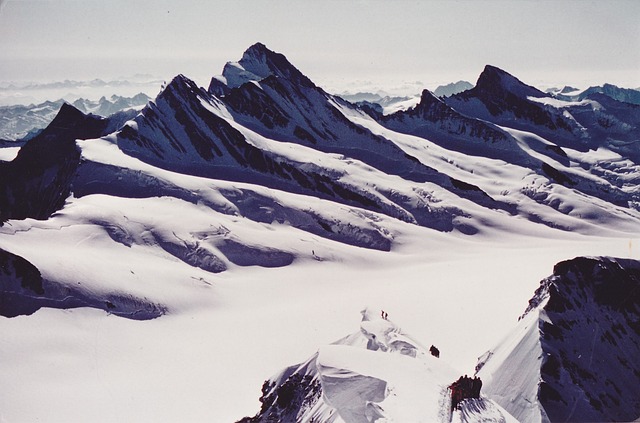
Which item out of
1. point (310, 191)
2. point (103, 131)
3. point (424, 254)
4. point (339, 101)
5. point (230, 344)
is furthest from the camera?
point (339, 101)

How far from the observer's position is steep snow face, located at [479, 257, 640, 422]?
35.2 meters

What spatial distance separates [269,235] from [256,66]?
118653 millimetres

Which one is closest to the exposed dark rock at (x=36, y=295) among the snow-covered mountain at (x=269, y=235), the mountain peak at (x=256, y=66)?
the snow-covered mountain at (x=269, y=235)

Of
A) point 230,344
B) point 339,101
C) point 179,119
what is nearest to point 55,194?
point 179,119

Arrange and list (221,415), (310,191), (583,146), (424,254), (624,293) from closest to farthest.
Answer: (221,415)
(624,293)
(424,254)
(310,191)
(583,146)

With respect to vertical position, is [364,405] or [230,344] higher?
[364,405]

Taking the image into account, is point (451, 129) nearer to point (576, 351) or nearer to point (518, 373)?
point (576, 351)

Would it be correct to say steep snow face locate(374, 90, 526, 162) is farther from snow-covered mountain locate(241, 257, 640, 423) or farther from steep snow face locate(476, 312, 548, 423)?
steep snow face locate(476, 312, 548, 423)

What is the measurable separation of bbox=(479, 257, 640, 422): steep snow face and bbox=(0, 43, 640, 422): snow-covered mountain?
834 cm

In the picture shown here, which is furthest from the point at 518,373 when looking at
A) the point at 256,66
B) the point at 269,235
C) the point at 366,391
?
the point at 256,66

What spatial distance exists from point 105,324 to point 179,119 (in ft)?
252

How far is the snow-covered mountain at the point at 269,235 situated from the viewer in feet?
137

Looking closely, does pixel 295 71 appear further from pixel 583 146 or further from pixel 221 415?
pixel 221 415

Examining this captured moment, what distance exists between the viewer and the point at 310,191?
115438 millimetres
